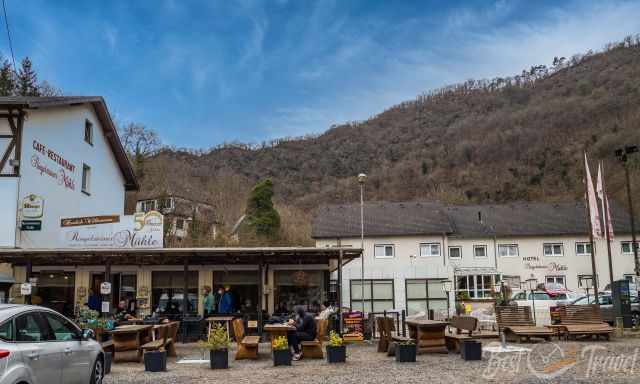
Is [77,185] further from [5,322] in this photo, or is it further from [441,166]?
[441,166]

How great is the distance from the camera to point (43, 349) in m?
6.73

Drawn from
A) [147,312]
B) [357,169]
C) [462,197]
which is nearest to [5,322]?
[147,312]

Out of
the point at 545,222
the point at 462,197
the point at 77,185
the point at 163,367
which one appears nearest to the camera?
the point at 163,367

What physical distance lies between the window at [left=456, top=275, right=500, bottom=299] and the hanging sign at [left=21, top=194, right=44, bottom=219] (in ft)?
86.6

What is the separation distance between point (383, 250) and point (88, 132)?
21.4 metres

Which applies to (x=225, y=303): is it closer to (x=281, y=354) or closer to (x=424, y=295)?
(x=281, y=354)

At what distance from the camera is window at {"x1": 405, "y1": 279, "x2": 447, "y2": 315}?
28.0 meters

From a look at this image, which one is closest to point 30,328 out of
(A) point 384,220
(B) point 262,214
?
(A) point 384,220

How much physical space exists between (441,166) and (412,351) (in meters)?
78.4

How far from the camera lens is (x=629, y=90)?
3777 inches

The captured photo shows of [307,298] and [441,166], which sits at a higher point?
[441,166]

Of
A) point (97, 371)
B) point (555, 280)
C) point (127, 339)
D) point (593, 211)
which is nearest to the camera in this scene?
point (97, 371)

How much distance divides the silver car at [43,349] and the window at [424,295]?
68.9ft

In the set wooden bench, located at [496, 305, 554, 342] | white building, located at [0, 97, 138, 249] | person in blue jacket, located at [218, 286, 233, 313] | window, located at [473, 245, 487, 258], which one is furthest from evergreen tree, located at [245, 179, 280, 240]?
wooden bench, located at [496, 305, 554, 342]
